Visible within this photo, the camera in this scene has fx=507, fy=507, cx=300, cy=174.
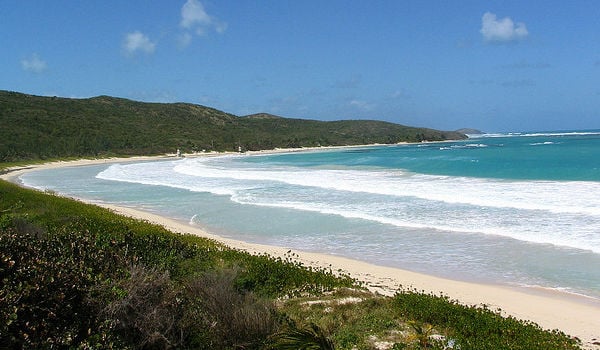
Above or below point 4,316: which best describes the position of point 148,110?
above

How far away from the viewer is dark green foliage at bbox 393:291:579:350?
713cm

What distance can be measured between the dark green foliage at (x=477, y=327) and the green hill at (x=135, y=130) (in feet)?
236

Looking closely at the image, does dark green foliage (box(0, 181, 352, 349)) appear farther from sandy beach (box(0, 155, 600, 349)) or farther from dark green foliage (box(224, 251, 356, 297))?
sandy beach (box(0, 155, 600, 349))

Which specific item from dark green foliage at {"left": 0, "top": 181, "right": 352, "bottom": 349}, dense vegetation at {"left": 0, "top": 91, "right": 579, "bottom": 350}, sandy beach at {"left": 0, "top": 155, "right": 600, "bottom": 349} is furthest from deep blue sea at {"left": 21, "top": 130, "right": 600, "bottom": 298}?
dark green foliage at {"left": 0, "top": 181, "right": 352, "bottom": 349}

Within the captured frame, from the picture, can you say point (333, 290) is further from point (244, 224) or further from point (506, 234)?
point (244, 224)

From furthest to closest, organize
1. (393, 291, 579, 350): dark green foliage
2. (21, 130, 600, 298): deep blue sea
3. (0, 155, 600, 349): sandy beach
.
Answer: (21, 130, 600, 298): deep blue sea < (0, 155, 600, 349): sandy beach < (393, 291, 579, 350): dark green foliage

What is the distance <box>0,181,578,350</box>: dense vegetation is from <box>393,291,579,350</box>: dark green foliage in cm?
2

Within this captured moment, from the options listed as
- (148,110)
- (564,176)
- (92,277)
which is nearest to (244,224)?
Answer: (92,277)

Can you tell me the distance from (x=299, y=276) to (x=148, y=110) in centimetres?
14061

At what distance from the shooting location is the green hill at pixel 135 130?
8438 cm

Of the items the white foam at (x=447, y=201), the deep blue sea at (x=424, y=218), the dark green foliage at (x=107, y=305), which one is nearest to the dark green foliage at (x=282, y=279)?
the dark green foliage at (x=107, y=305)

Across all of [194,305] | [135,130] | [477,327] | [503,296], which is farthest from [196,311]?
[135,130]

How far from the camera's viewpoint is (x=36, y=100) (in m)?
115

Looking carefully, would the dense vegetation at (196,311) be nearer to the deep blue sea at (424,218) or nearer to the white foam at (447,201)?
the deep blue sea at (424,218)
